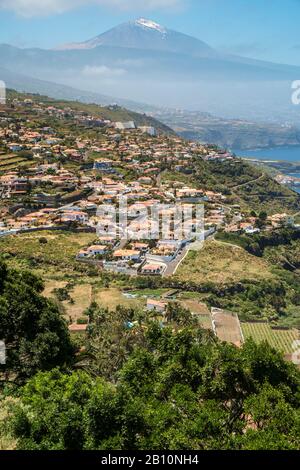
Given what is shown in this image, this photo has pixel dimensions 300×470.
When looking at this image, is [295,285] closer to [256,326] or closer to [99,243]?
[256,326]

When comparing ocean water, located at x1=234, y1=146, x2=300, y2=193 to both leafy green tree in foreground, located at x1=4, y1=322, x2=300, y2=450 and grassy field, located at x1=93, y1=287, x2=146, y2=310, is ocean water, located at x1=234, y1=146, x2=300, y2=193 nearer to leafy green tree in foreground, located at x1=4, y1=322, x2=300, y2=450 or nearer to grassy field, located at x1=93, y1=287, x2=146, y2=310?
grassy field, located at x1=93, y1=287, x2=146, y2=310

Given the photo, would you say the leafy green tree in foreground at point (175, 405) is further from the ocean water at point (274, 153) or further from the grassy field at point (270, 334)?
the ocean water at point (274, 153)

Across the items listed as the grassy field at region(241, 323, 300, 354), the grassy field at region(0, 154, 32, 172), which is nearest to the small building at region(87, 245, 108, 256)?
the grassy field at region(241, 323, 300, 354)

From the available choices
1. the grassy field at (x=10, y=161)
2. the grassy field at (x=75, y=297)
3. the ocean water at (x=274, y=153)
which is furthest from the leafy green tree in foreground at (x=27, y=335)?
the ocean water at (x=274, y=153)

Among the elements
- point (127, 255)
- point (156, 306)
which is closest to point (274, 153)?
point (127, 255)

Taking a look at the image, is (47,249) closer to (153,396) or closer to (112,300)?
(112,300)
